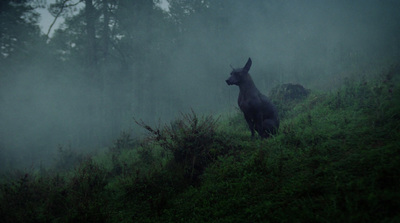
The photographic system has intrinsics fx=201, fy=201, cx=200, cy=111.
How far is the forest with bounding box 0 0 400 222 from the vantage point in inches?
93.4

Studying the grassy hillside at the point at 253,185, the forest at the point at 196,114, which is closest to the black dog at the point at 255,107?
the forest at the point at 196,114

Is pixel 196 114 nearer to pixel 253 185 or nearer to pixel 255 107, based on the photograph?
pixel 255 107

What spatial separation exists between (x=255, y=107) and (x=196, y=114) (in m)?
9.47

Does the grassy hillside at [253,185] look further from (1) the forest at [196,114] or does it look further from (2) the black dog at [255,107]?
(2) the black dog at [255,107]

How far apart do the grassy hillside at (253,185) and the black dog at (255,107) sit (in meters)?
1.01

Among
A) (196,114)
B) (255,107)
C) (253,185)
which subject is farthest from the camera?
(196,114)

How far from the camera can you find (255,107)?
17.1 feet

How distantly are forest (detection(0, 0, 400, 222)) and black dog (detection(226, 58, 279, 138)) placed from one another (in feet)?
1.44

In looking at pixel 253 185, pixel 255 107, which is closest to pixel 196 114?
pixel 255 107

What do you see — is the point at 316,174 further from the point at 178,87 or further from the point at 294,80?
the point at 178,87

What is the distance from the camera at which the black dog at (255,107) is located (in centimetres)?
519

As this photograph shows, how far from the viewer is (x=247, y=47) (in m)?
24.5

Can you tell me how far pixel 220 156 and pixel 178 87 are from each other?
23034 mm

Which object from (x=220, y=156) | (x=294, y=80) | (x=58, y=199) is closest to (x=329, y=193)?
(x=220, y=156)
